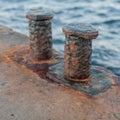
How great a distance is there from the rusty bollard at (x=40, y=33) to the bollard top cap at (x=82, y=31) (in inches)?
19.4

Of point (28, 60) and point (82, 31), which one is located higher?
point (82, 31)

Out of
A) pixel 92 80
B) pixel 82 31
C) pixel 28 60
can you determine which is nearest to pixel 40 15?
pixel 28 60

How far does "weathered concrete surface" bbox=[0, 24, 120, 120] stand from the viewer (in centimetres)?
304

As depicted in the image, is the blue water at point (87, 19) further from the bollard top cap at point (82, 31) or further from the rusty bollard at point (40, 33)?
the bollard top cap at point (82, 31)

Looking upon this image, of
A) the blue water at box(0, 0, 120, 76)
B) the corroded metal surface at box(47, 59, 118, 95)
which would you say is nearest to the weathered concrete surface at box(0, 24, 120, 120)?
the corroded metal surface at box(47, 59, 118, 95)

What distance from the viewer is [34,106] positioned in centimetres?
318

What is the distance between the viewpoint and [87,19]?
339 inches

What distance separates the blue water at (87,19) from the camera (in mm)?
6496

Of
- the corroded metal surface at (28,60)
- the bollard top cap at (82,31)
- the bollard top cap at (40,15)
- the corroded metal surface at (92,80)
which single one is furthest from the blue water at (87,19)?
the bollard top cap at (82,31)

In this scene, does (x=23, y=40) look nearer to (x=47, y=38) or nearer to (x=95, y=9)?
(x=47, y=38)

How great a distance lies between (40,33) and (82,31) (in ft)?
2.42

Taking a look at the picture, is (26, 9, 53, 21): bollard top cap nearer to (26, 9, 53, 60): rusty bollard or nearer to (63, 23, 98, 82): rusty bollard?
(26, 9, 53, 60): rusty bollard

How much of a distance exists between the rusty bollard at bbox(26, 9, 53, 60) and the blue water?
78.2 inches

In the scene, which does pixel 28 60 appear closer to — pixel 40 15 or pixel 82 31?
pixel 40 15
